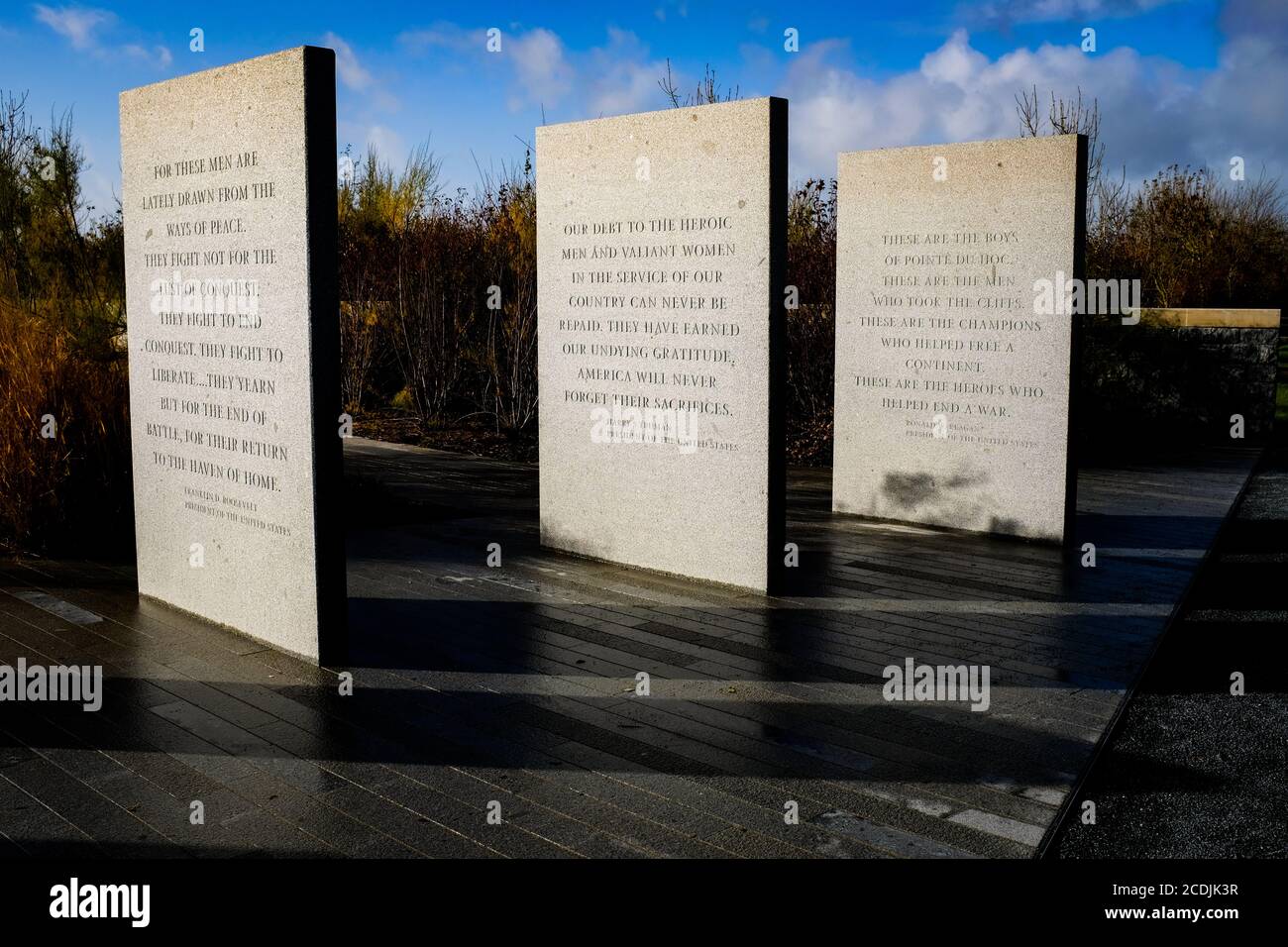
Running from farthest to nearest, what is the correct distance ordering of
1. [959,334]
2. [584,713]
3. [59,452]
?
[959,334] < [59,452] < [584,713]

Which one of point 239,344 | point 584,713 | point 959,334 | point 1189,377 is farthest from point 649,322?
point 1189,377

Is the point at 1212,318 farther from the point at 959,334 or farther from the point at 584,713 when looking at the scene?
the point at 584,713

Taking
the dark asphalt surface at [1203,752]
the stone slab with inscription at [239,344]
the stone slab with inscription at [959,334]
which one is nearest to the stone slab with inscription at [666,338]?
the dark asphalt surface at [1203,752]

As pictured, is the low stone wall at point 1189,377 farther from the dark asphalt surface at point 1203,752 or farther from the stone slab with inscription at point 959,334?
the dark asphalt surface at point 1203,752

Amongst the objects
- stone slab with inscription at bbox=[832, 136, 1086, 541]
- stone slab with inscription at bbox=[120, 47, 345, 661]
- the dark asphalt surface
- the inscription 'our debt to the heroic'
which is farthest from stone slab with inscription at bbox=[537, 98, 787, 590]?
stone slab with inscription at bbox=[832, 136, 1086, 541]

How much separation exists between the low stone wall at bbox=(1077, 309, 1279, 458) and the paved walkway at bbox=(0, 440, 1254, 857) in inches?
299

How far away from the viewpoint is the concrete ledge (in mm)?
14953

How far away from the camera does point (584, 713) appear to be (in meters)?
4.88

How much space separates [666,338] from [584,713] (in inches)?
117

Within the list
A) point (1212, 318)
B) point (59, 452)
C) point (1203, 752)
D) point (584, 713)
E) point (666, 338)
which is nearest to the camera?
point (1203, 752)

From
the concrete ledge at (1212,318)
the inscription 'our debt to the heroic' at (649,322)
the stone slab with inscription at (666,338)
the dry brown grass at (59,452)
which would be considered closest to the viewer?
the stone slab with inscription at (666,338)

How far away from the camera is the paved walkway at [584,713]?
382 centimetres

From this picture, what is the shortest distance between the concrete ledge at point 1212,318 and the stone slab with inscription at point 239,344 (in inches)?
497
